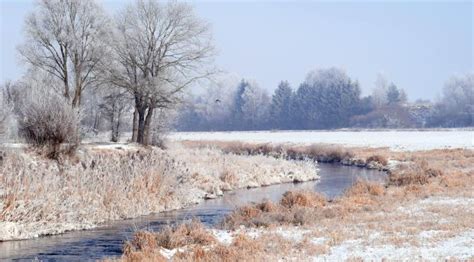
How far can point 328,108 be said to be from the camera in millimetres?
106688

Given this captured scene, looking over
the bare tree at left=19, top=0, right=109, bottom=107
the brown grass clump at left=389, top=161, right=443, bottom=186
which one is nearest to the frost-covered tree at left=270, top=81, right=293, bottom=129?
the bare tree at left=19, top=0, right=109, bottom=107

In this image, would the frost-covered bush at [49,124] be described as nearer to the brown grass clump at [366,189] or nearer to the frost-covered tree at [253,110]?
the brown grass clump at [366,189]

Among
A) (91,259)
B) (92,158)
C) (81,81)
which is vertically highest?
(81,81)

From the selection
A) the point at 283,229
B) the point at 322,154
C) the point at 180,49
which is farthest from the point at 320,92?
the point at 283,229

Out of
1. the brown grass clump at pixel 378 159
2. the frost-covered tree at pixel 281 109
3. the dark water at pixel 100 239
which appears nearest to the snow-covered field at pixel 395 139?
the brown grass clump at pixel 378 159

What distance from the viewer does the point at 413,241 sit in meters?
12.2

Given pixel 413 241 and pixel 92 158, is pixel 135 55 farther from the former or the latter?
pixel 413 241

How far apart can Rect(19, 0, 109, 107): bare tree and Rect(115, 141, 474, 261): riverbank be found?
Answer: 22.6m

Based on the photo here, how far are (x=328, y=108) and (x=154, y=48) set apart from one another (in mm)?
73279

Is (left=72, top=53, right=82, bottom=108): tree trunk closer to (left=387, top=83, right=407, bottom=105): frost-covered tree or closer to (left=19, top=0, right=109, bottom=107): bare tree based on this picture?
(left=19, top=0, right=109, bottom=107): bare tree

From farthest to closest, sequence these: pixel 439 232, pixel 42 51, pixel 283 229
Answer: pixel 42 51 → pixel 283 229 → pixel 439 232

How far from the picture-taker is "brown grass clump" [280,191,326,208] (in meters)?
19.5

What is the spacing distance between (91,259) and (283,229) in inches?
191

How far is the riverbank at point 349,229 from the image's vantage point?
11.6 meters
